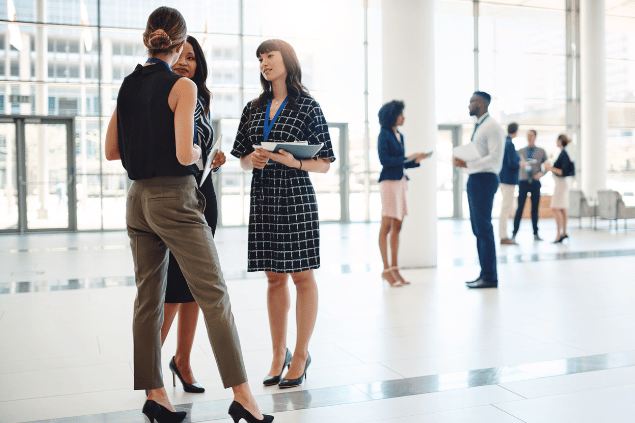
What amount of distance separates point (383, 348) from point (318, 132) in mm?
1306

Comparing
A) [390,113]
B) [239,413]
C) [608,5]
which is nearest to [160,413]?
[239,413]

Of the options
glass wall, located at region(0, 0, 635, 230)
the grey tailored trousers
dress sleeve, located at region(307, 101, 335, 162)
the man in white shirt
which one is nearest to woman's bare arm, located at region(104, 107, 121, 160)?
the grey tailored trousers

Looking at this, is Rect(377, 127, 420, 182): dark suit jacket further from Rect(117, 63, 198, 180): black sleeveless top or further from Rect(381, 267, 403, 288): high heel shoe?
Rect(117, 63, 198, 180): black sleeveless top

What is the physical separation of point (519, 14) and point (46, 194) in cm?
1178

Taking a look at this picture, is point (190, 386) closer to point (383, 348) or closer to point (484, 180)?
point (383, 348)

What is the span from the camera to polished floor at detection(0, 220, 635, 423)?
2.42 meters

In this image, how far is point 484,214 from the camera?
16.8 feet

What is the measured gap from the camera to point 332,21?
45.6ft

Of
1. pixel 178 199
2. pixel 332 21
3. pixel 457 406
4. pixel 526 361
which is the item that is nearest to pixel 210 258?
pixel 178 199

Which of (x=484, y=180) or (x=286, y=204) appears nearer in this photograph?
(x=286, y=204)

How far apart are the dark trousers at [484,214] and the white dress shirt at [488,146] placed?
0.27ft

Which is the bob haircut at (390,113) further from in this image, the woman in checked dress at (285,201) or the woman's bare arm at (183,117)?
the woman's bare arm at (183,117)

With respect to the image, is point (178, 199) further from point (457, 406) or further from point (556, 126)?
point (556, 126)

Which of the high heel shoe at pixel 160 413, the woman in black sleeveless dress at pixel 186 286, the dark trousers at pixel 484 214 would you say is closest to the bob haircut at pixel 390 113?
the dark trousers at pixel 484 214
